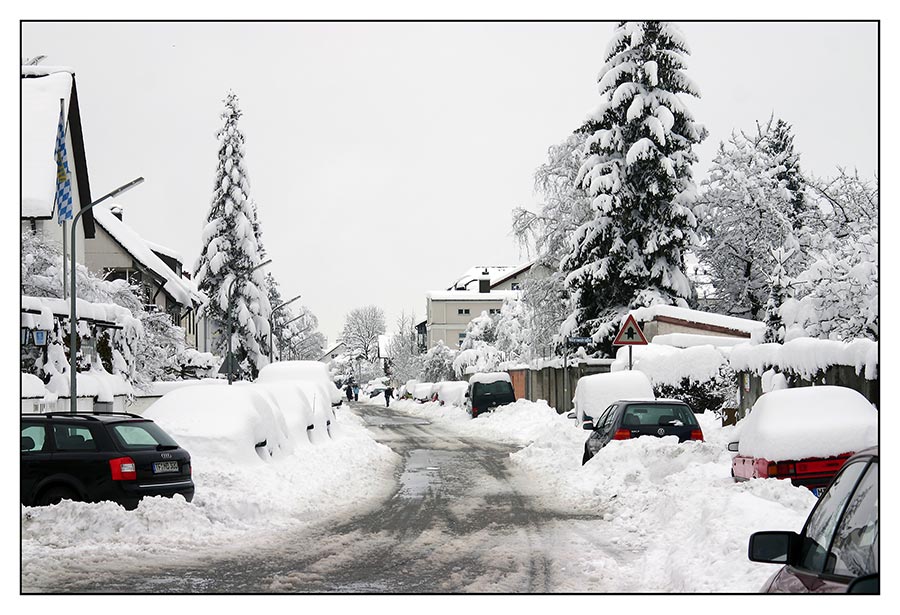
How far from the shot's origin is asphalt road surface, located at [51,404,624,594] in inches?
375

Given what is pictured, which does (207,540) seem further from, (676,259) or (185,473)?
(676,259)

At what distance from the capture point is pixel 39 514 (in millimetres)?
12094

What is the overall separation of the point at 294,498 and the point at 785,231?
29.0 metres

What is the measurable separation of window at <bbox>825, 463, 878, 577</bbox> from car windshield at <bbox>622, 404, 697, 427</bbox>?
1527cm

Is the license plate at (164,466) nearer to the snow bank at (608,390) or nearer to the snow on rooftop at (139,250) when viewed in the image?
the snow bank at (608,390)

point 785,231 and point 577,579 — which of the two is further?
point 785,231

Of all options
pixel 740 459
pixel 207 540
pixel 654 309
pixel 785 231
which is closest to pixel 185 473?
pixel 207 540

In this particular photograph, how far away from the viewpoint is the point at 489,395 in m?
46.8

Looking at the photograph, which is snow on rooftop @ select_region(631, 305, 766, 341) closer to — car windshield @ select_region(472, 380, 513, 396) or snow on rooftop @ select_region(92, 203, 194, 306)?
car windshield @ select_region(472, 380, 513, 396)

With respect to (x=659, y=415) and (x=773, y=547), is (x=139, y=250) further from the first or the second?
(x=773, y=547)

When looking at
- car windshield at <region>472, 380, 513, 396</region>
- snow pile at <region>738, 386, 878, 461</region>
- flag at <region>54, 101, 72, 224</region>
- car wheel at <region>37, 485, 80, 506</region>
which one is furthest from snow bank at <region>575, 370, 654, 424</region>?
car windshield at <region>472, 380, 513, 396</region>

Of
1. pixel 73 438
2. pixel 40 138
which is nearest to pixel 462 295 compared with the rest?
pixel 40 138

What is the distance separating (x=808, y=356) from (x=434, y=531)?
8.99 meters

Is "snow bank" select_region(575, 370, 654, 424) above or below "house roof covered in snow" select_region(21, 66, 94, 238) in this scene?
below
